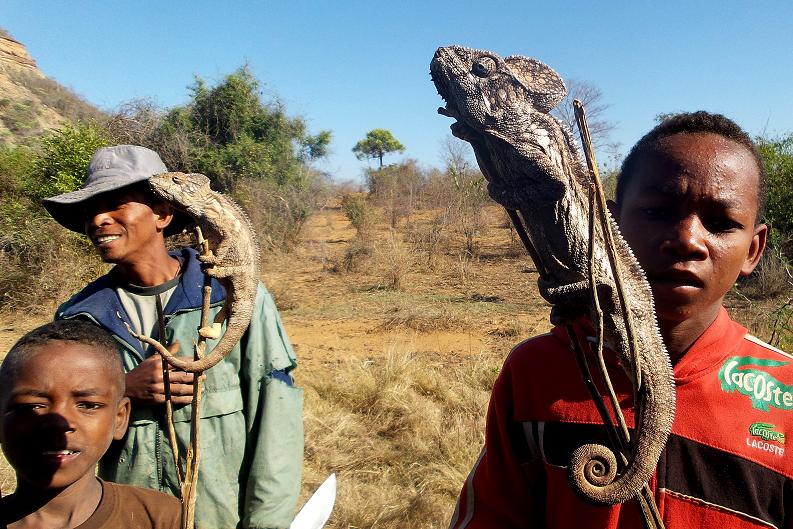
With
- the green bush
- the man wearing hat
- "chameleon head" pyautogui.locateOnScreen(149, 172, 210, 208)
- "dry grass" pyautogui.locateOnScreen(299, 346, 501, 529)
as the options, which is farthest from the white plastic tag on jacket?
the green bush

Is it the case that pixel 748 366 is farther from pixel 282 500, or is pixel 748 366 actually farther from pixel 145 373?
pixel 145 373

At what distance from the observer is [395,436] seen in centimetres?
520

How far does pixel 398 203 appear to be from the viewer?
26.4 m

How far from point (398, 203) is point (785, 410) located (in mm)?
25528

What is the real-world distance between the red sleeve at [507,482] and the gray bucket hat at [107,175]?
1.49 metres

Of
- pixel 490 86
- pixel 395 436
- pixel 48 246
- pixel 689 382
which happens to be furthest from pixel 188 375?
pixel 48 246

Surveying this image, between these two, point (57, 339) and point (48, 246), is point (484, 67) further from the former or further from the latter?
point (48, 246)

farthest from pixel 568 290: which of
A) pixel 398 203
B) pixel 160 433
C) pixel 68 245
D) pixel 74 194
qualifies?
pixel 398 203

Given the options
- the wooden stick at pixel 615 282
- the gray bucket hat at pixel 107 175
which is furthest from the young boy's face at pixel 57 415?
the wooden stick at pixel 615 282

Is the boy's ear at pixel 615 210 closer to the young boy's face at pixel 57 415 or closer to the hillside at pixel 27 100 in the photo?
the young boy's face at pixel 57 415

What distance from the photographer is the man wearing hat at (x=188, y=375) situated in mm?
1861

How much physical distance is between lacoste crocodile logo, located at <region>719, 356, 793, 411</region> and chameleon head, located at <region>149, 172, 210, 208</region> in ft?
4.70

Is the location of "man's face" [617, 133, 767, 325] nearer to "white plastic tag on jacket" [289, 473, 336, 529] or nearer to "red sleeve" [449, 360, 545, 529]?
"red sleeve" [449, 360, 545, 529]

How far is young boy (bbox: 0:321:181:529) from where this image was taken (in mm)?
1273
